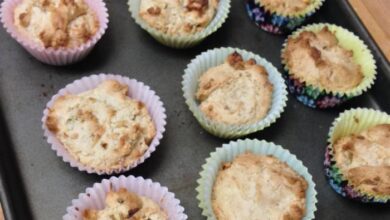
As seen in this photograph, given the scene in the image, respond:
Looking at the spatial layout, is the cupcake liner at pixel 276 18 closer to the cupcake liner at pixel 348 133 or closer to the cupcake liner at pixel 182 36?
the cupcake liner at pixel 182 36

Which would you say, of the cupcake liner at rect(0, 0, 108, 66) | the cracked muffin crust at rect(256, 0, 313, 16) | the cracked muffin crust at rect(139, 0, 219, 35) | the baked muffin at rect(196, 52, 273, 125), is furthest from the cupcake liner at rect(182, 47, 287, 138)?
the cupcake liner at rect(0, 0, 108, 66)

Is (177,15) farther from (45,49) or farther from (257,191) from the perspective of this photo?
(257,191)

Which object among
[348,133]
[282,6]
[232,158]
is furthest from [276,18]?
[232,158]

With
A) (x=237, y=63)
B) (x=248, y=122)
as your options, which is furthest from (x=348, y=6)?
(x=248, y=122)

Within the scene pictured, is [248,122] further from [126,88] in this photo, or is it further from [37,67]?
[37,67]

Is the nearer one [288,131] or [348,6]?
[288,131]

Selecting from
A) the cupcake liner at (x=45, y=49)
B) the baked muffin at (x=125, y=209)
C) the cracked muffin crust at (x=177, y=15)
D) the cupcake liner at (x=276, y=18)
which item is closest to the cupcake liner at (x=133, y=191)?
the baked muffin at (x=125, y=209)

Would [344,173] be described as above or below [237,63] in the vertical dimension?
below

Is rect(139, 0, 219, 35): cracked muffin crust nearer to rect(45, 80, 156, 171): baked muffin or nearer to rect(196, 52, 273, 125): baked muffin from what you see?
rect(196, 52, 273, 125): baked muffin
